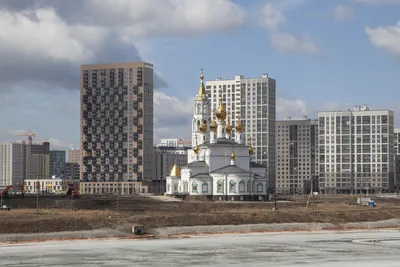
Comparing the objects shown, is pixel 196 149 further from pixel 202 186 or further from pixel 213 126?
pixel 202 186

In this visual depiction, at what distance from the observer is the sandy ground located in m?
56.9

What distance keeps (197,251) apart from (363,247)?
51.2ft

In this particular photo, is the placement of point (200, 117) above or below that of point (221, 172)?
above

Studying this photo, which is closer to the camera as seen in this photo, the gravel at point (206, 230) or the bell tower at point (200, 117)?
the gravel at point (206, 230)

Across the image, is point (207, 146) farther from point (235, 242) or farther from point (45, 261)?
point (45, 261)

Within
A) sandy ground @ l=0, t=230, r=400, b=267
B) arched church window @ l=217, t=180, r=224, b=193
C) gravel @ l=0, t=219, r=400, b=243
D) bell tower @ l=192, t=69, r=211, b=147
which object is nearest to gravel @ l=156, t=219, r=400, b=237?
gravel @ l=0, t=219, r=400, b=243

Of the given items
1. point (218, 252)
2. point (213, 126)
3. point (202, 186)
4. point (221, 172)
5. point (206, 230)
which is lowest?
point (218, 252)

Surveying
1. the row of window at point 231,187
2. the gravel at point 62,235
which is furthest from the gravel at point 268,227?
the row of window at point 231,187

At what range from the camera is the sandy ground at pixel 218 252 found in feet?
187

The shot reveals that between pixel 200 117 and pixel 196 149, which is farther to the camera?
pixel 200 117

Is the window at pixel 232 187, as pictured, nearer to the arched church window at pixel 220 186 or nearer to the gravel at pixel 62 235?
the arched church window at pixel 220 186

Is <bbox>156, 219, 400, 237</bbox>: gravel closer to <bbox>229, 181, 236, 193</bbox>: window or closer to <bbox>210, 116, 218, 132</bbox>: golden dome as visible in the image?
<bbox>229, 181, 236, 193</bbox>: window

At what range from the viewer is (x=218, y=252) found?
210 feet

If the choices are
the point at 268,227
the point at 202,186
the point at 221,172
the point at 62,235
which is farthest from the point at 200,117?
the point at 62,235
